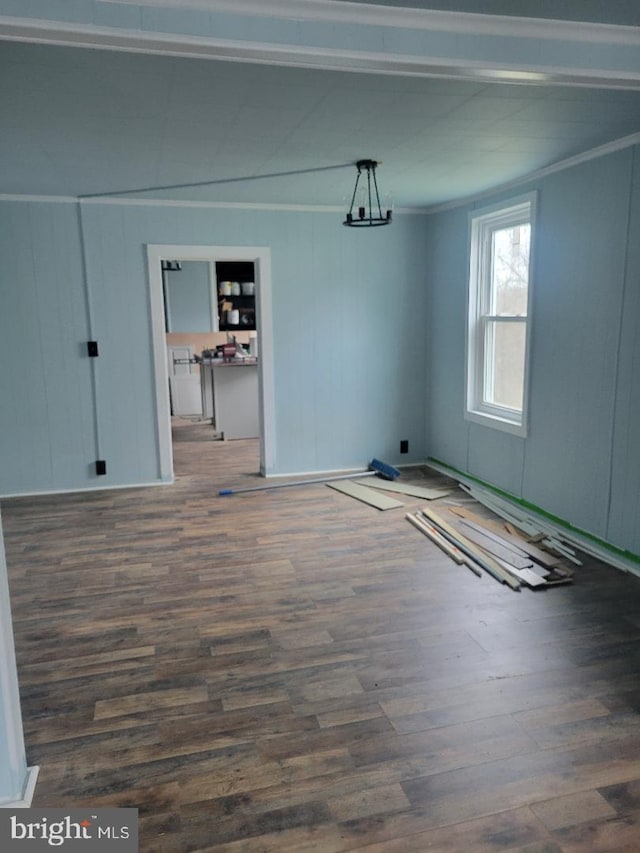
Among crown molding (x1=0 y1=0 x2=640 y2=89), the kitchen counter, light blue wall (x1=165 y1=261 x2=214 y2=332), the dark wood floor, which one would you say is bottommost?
the dark wood floor

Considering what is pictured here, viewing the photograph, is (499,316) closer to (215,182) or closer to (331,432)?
(331,432)

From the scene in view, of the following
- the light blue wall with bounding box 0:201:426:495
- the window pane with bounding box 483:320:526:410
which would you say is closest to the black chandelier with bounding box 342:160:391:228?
the light blue wall with bounding box 0:201:426:495

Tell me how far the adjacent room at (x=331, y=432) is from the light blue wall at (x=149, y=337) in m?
0.03

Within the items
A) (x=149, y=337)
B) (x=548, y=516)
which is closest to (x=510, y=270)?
(x=548, y=516)

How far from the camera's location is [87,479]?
207 inches

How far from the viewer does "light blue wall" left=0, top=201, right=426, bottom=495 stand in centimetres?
496

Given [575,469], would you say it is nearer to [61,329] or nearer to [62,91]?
[62,91]

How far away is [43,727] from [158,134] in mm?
2740

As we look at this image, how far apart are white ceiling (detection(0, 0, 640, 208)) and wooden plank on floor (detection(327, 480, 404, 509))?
241 centimetres

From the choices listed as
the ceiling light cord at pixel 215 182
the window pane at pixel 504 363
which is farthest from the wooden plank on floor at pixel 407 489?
the ceiling light cord at pixel 215 182

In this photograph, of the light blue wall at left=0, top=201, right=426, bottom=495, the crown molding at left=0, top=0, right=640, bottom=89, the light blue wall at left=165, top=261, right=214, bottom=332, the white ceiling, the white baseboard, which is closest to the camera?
the crown molding at left=0, top=0, right=640, bottom=89

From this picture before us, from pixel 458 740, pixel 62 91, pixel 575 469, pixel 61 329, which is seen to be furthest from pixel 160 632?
pixel 61 329

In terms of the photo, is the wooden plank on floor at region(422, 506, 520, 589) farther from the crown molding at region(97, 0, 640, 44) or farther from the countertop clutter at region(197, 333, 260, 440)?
the countertop clutter at region(197, 333, 260, 440)
